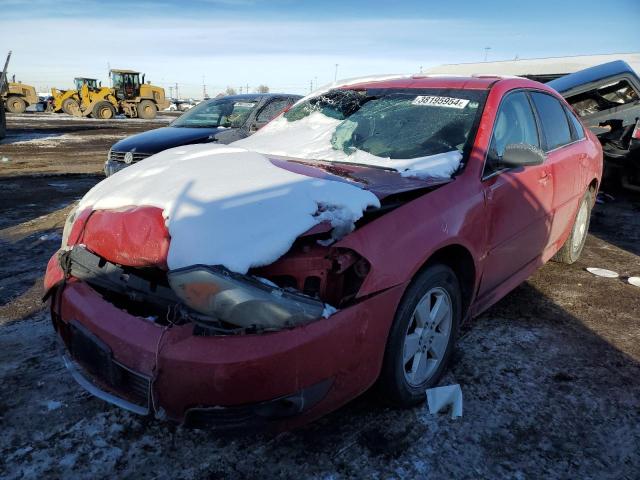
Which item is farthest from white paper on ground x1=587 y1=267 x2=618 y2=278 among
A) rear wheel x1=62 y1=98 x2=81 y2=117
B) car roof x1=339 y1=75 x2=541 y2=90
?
rear wheel x1=62 y1=98 x2=81 y2=117

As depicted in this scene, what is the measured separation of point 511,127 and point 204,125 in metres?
5.56

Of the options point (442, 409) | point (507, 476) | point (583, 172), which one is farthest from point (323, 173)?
point (583, 172)

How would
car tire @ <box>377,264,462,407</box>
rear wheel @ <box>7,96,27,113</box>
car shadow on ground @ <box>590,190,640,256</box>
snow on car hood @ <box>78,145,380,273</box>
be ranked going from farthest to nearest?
rear wheel @ <box>7,96,27,113</box> → car shadow on ground @ <box>590,190,640,256</box> → car tire @ <box>377,264,462,407</box> → snow on car hood @ <box>78,145,380,273</box>

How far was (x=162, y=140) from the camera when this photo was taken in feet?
22.1

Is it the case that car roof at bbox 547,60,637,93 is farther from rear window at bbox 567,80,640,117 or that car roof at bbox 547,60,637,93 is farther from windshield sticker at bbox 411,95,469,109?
windshield sticker at bbox 411,95,469,109

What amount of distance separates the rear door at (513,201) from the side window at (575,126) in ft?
2.83

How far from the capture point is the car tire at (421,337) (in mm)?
2180

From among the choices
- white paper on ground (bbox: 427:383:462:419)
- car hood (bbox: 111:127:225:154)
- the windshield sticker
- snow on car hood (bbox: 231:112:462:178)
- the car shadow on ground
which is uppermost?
the windshield sticker

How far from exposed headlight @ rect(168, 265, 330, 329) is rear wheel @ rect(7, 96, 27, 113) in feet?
108

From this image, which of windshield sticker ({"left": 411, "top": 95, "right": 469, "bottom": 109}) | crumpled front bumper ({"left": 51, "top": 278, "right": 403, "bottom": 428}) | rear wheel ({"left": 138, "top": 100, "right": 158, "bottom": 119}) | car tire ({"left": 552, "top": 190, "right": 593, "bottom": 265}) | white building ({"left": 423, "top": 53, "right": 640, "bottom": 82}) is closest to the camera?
crumpled front bumper ({"left": 51, "top": 278, "right": 403, "bottom": 428})

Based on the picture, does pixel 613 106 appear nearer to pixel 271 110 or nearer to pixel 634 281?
pixel 634 281

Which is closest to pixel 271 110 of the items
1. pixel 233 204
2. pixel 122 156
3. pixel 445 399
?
pixel 122 156

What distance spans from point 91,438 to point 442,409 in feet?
5.37

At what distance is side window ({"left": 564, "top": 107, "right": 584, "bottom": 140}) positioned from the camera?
4121 mm
